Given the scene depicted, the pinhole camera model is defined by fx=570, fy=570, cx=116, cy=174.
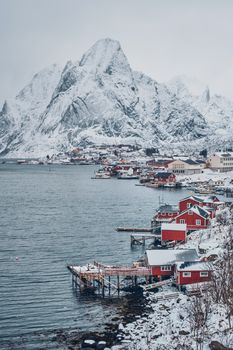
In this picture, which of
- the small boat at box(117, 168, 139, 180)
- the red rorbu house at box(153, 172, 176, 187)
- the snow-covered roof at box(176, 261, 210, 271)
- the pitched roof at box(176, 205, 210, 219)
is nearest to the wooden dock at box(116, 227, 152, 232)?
the pitched roof at box(176, 205, 210, 219)

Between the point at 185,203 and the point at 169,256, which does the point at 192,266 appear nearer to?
the point at 169,256

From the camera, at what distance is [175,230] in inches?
2030

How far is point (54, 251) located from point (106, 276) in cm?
1002

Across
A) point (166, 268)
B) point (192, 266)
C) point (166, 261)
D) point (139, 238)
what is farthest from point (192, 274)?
point (139, 238)

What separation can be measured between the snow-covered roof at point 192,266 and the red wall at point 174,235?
12.7 meters

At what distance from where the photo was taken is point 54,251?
165 ft

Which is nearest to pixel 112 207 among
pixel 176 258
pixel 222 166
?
pixel 176 258

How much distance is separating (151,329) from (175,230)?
861 inches

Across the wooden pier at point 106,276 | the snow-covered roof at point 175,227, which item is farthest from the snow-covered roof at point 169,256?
the snow-covered roof at point 175,227

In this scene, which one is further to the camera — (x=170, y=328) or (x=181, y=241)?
(x=181, y=241)

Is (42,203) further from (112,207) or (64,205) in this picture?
(112,207)

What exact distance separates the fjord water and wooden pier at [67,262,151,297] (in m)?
0.96

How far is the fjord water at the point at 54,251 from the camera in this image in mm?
32781

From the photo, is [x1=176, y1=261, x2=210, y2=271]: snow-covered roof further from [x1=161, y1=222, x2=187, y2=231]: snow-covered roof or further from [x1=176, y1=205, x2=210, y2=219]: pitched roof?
[x1=176, y1=205, x2=210, y2=219]: pitched roof
